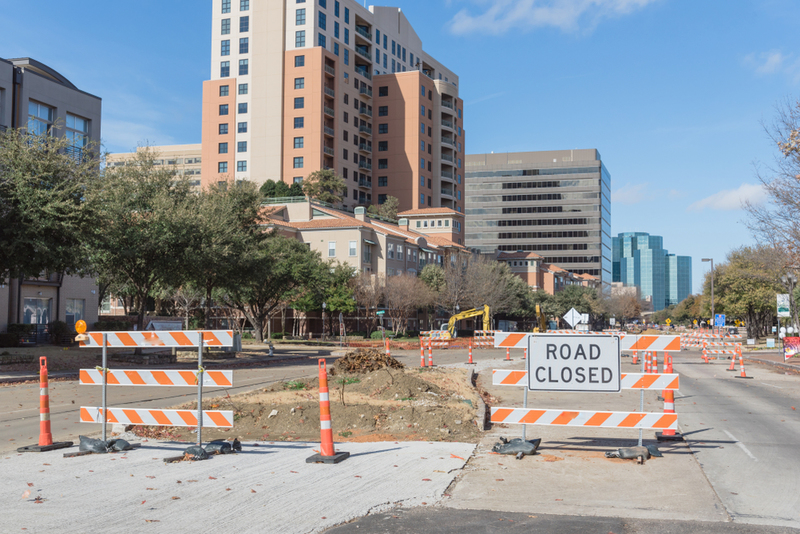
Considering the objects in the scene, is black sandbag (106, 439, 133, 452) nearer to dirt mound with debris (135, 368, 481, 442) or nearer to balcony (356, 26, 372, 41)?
dirt mound with debris (135, 368, 481, 442)

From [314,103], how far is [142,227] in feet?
201

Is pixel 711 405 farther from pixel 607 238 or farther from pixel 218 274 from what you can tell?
pixel 607 238

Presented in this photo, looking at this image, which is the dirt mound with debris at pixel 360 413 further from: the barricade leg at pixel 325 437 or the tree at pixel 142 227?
the tree at pixel 142 227

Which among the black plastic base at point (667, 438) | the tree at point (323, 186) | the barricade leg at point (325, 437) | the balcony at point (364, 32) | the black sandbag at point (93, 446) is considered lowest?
the black plastic base at point (667, 438)

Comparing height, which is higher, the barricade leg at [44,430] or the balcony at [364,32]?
the balcony at [364,32]

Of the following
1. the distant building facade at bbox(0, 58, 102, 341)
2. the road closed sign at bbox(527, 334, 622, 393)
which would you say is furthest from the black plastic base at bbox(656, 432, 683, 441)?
the distant building facade at bbox(0, 58, 102, 341)

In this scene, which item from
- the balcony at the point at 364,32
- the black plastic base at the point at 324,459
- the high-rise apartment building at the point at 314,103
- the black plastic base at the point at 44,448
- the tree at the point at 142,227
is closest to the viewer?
the black plastic base at the point at 324,459

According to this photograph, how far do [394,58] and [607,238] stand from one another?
95.5 m

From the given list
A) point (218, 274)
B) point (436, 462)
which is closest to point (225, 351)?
point (218, 274)

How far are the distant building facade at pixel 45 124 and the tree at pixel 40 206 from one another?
460 inches

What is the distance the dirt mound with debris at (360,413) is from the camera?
427 inches

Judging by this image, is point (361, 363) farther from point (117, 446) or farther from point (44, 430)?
point (44, 430)

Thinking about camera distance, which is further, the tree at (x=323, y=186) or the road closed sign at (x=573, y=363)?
the tree at (x=323, y=186)

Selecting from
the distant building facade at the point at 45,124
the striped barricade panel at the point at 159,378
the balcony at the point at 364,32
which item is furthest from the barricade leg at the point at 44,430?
the balcony at the point at 364,32
